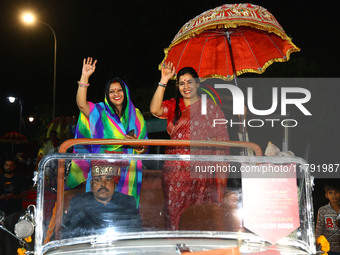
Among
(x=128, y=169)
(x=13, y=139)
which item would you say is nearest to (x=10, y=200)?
(x=128, y=169)

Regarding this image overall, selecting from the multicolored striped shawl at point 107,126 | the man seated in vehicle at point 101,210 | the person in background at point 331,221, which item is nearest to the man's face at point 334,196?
the person in background at point 331,221

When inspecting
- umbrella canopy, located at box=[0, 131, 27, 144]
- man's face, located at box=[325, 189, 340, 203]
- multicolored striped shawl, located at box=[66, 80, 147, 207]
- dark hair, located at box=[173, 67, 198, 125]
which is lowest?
man's face, located at box=[325, 189, 340, 203]

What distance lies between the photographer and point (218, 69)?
4.38 m

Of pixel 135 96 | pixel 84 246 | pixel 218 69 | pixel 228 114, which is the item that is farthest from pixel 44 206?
pixel 135 96

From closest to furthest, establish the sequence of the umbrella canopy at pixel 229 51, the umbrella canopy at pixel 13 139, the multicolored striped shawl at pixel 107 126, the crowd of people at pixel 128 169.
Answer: the crowd of people at pixel 128 169 < the multicolored striped shawl at pixel 107 126 < the umbrella canopy at pixel 229 51 < the umbrella canopy at pixel 13 139

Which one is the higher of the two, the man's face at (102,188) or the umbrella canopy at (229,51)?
the umbrella canopy at (229,51)

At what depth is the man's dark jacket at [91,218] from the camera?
5.65 feet

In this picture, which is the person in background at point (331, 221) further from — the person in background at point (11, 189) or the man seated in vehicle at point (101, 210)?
the person in background at point (11, 189)

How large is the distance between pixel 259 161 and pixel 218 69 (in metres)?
2.81

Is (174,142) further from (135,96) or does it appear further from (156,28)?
(156,28)

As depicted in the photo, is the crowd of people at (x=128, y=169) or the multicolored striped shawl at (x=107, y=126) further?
the multicolored striped shawl at (x=107, y=126)

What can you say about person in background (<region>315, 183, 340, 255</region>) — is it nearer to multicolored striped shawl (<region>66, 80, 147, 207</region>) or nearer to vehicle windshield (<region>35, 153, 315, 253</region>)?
multicolored striped shawl (<region>66, 80, 147, 207</region>)

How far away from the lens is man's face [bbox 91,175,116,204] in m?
1.74

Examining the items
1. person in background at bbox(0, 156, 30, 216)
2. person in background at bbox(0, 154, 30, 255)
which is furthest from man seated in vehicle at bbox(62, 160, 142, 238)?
person in background at bbox(0, 156, 30, 216)
